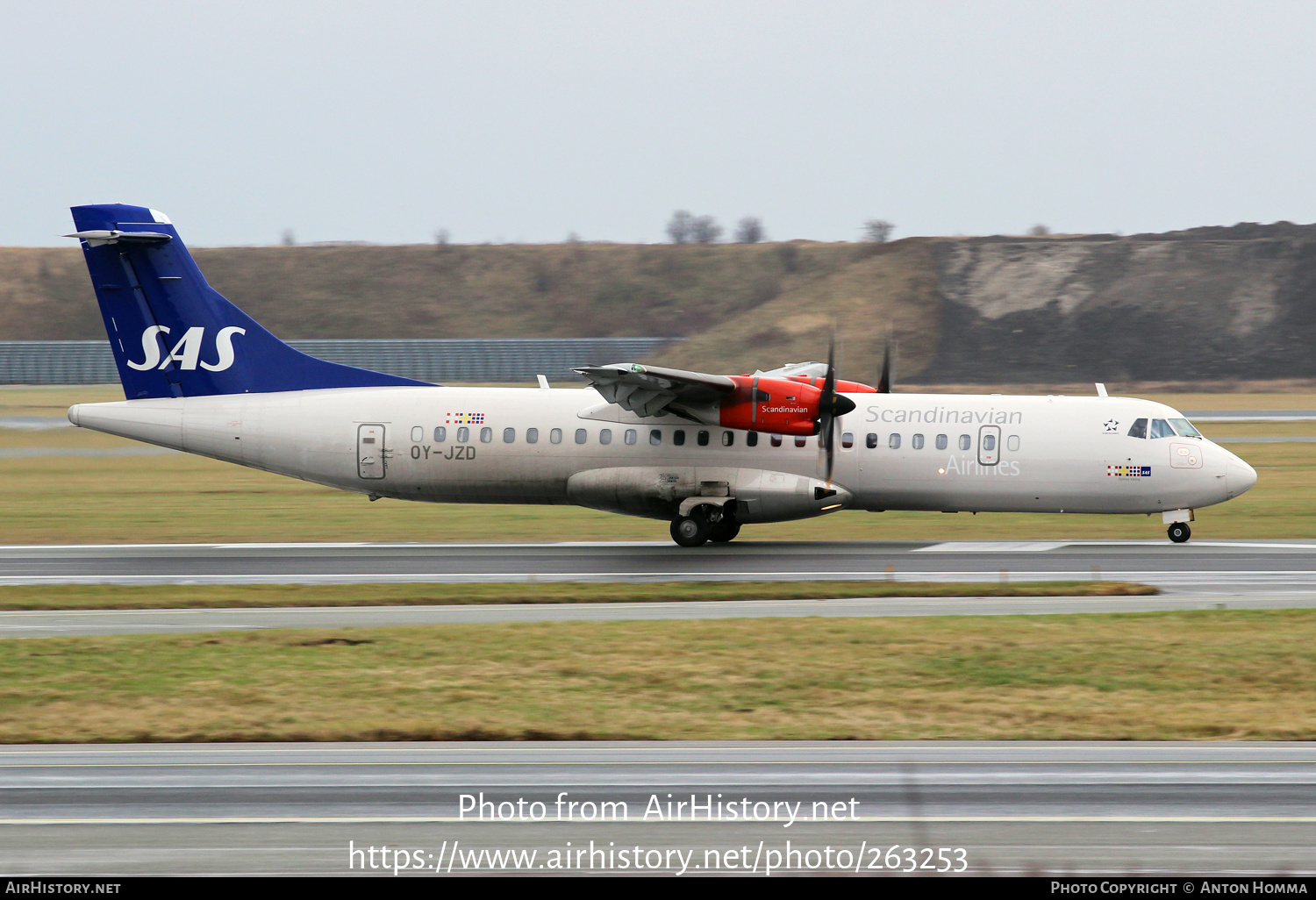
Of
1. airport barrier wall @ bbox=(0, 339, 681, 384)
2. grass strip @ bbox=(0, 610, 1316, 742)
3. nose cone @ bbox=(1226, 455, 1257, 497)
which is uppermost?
airport barrier wall @ bbox=(0, 339, 681, 384)

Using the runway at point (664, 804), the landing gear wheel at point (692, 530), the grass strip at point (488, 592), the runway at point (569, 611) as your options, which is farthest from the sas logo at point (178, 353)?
the runway at point (664, 804)

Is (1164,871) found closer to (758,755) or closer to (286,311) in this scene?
(758,755)

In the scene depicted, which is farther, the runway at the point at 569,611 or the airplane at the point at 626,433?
the airplane at the point at 626,433

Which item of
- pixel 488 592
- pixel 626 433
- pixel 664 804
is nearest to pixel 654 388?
pixel 626 433

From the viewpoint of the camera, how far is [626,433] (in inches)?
1008

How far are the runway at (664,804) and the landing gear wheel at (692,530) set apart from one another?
1414cm

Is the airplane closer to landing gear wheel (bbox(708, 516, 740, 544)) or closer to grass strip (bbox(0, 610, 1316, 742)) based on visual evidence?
landing gear wheel (bbox(708, 516, 740, 544))

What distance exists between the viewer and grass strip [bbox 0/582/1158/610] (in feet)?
61.8

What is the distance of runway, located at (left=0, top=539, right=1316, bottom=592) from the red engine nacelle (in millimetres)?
2490

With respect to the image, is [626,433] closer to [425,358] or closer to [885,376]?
[885,376]

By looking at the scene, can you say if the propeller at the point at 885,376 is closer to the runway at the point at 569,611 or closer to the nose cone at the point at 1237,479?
the nose cone at the point at 1237,479

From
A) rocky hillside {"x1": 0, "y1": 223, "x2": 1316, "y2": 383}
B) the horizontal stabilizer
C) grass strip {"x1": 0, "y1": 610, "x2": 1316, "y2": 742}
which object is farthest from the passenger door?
rocky hillside {"x1": 0, "y1": 223, "x2": 1316, "y2": 383}

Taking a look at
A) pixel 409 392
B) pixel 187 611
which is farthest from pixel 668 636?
pixel 409 392

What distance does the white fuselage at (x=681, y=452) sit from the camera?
24703mm
